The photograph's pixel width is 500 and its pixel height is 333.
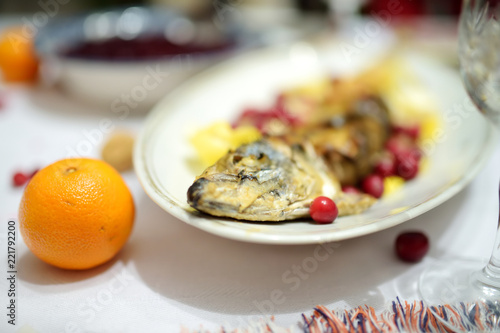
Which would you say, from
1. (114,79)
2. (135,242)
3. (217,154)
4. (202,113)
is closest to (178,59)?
(114,79)

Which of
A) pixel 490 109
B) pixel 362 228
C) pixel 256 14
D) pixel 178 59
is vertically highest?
pixel 490 109

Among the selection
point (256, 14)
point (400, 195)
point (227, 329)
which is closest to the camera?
point (227, 329)

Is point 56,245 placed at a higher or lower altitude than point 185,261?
higher

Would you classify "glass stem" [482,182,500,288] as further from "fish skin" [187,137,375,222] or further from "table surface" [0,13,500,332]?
"fish skin" [187,137,375,222]

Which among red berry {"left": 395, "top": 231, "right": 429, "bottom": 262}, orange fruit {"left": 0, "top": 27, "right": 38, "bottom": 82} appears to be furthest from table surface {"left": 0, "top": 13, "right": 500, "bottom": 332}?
orange fruit {"left": 0, "top": 27, "right": 38, "bottom": 82}

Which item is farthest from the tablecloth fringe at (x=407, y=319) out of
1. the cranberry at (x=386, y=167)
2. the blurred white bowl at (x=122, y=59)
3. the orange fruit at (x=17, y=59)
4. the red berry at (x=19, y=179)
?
the orange fruit at (x=17, y=59)

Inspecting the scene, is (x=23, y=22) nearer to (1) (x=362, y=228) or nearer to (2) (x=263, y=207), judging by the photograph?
(2) (x=263, y=207)

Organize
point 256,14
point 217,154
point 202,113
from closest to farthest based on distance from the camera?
point 217,154 → point 202,113 → point 256,14
